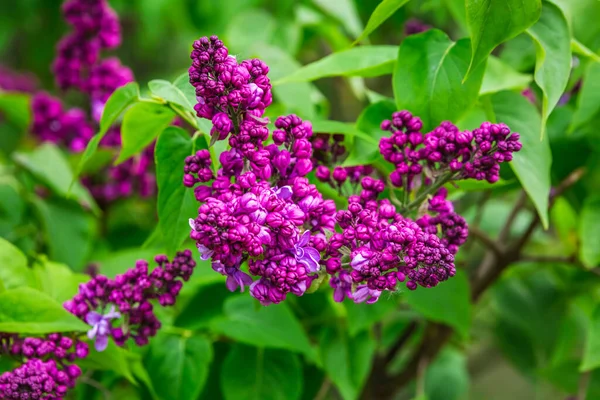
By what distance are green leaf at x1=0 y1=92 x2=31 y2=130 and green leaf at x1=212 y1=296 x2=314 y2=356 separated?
0.56 m

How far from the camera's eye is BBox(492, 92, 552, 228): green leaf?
2.13 feet

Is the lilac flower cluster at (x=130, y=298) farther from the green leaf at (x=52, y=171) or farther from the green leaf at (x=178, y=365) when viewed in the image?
the green leaf at (x=52, y=171)

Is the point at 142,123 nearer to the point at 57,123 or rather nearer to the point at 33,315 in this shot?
the point at 33,315

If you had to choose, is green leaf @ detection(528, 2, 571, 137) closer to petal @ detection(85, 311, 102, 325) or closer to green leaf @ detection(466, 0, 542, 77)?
green leaf @ detection(466, 0, 542, 77)

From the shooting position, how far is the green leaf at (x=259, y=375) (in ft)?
2.80

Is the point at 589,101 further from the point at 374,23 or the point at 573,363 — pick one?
the point at 573,363

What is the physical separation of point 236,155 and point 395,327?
78 centimetres

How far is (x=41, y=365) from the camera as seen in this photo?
0.58 meters

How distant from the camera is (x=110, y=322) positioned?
0.64 meters

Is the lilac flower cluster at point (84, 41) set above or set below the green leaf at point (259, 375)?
above

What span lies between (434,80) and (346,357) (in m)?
0.42

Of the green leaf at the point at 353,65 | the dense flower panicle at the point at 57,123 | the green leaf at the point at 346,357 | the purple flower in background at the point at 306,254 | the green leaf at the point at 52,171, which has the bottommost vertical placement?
the green leaf at the point at 346,357

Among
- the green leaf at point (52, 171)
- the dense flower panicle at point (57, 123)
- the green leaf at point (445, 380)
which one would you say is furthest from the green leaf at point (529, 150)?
the green leaf at point (445, 380)

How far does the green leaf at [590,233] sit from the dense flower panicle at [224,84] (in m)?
0.49
